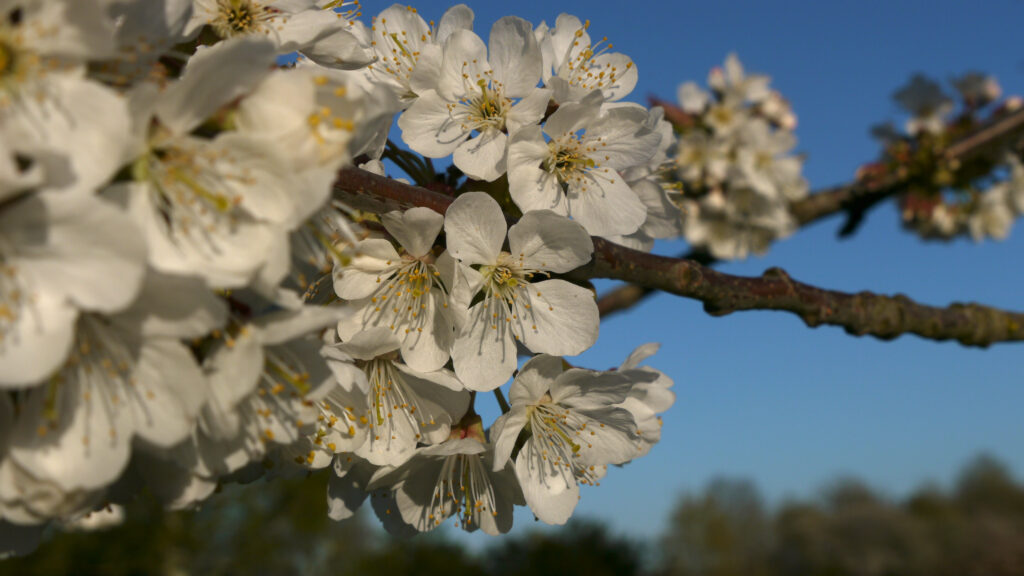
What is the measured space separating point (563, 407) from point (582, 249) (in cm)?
42

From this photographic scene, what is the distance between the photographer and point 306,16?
1.49m

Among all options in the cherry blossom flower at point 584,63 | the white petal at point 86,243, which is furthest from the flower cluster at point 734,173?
the white petal at point 86,243

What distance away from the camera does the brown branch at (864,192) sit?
140 inches

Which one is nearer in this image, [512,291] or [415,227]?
Result: [415,227]

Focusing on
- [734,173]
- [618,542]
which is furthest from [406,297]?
[618,542]

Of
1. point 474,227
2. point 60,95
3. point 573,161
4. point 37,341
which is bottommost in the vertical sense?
point 37,341

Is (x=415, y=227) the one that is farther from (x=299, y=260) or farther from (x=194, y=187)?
(x=194, y=187)

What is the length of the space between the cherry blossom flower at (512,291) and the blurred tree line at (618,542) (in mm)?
2907

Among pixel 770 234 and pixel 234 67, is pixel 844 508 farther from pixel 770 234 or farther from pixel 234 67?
pixel 234 67

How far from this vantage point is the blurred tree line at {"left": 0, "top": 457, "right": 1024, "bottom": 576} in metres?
10.5

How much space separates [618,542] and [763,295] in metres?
8.73

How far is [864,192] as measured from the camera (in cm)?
387

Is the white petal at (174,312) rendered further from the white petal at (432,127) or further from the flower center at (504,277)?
the white petal at (432,127)

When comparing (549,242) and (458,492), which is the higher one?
(549,242)
